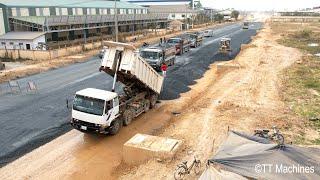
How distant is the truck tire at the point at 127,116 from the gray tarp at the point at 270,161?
9155 millimetres

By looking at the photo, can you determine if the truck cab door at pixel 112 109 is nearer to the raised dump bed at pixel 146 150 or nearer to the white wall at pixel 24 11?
the raised dump bed at pixel 146 150

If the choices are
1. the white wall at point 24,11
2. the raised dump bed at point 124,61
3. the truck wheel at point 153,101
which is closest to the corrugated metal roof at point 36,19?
the white wall at point 24,11

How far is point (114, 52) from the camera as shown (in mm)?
20562

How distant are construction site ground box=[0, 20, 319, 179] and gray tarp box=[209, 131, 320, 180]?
2.94 metres

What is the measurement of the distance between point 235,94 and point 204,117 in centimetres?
622

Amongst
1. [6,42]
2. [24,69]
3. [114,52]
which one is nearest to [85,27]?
[6,42]

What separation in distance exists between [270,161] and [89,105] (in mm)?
10107

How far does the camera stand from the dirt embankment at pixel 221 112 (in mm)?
16766

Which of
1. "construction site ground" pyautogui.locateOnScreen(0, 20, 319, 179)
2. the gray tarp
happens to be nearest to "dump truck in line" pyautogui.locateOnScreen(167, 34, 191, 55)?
"construction site ground" pyautogui.locateOnScreen(0, 20, 319, 179)

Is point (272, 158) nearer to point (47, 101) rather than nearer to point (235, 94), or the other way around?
point (235, 94)

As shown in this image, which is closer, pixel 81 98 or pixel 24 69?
pixel 81 98

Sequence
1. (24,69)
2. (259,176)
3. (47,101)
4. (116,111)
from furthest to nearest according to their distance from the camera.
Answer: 1. (24,69)
2. (47,101)
3. (116,111)
4. (259,176)

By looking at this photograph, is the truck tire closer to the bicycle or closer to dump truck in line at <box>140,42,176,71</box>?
the bicycle

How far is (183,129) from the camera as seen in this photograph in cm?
2016
